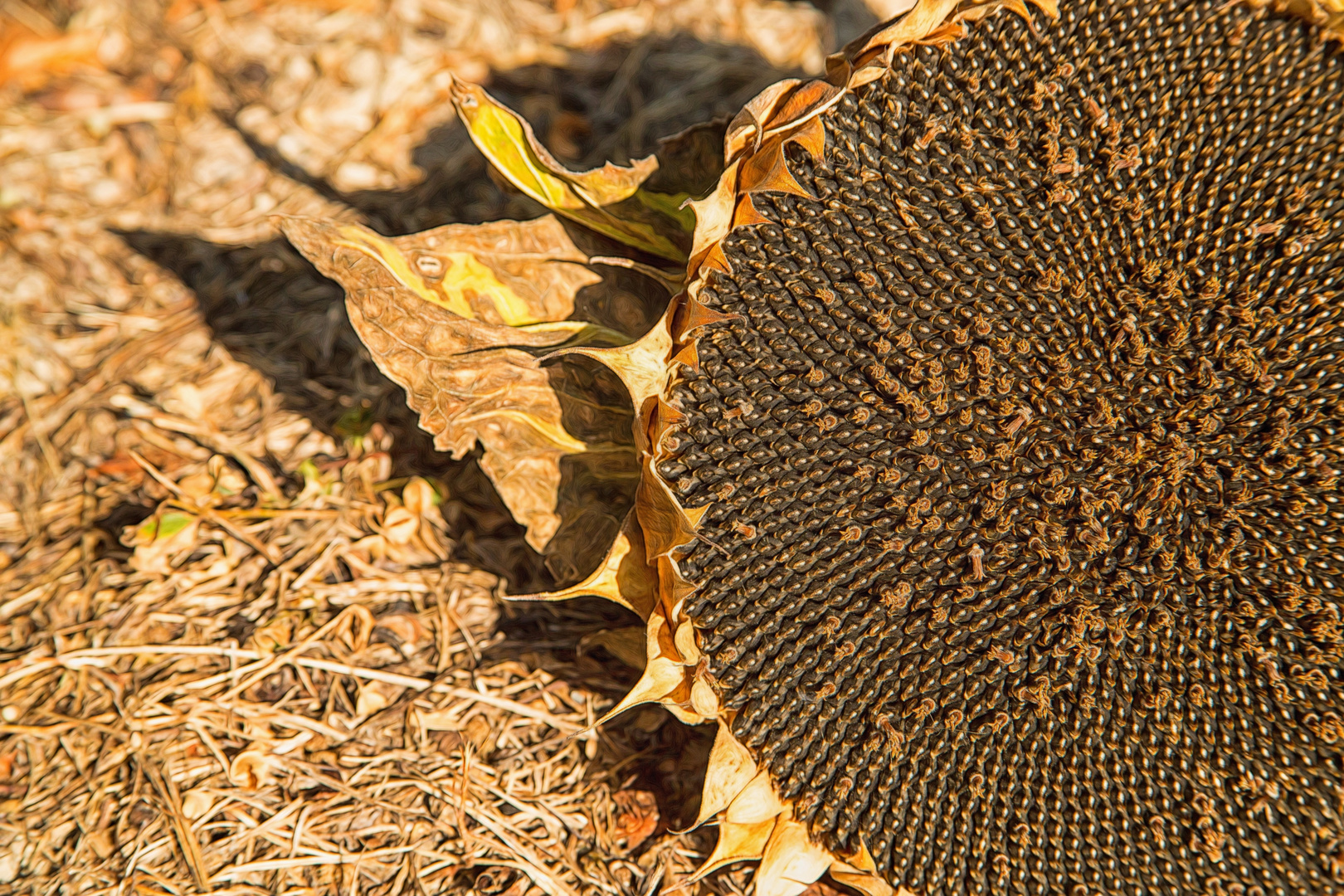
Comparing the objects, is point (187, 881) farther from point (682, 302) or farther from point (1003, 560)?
point (1003, 560)

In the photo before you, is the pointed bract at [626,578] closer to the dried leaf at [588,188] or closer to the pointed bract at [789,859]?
the pointed bract at [789,859]

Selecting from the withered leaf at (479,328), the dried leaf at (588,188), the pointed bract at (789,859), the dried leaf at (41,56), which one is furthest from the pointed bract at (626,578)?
the dried leaf at (41,56)

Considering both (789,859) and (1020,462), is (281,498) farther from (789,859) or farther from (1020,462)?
(1020,462)

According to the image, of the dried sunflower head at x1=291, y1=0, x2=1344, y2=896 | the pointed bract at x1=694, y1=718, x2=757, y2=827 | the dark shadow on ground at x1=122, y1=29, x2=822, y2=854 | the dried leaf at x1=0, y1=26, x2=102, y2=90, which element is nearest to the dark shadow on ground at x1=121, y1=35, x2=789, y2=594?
the dark shadow on ground at x1=122, y1=29, x2=822, y2=854

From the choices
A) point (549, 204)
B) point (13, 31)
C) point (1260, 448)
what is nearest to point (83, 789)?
point (549, 204)

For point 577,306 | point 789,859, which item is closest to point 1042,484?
point 789,859
